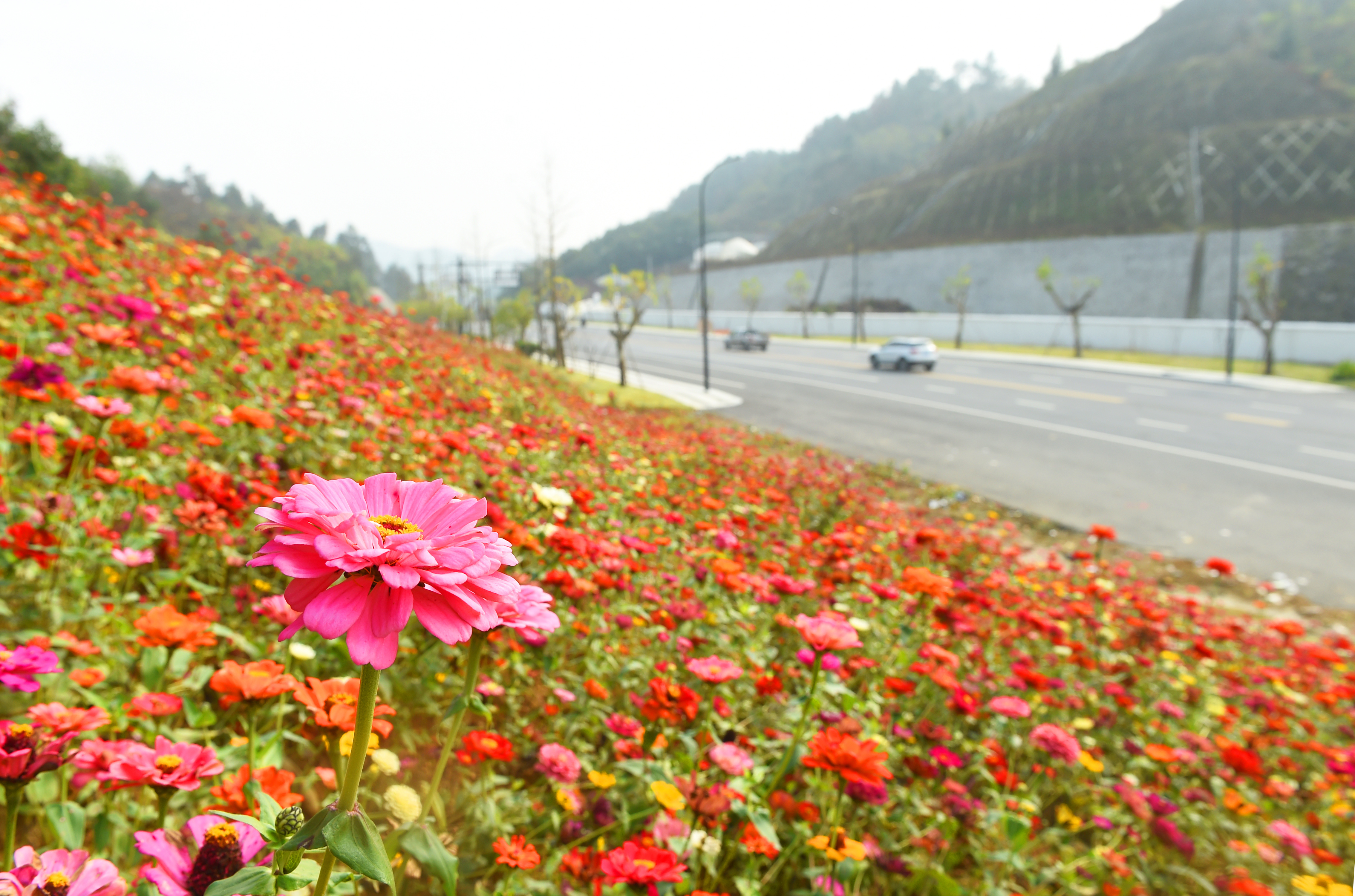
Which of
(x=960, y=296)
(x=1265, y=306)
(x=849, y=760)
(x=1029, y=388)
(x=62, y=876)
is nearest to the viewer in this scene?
(x=62, y=876)

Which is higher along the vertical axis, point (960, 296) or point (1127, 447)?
point (960, 296)

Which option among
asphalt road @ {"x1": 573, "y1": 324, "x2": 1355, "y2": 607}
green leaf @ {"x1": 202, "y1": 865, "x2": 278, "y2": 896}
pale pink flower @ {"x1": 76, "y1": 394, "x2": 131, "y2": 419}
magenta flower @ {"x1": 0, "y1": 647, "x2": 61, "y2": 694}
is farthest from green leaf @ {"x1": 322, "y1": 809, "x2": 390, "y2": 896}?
asphalt road @ {"x1": 573, "y1": 324, "x2": 1355, "y2": 607}

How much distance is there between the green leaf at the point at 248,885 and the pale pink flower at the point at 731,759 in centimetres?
106

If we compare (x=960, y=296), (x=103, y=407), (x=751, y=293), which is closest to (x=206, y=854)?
(x=103, y=407)

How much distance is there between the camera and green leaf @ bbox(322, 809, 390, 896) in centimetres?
52

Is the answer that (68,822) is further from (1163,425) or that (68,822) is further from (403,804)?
(1163,425)

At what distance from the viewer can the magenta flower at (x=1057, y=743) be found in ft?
6.36

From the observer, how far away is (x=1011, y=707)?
2.05 meters

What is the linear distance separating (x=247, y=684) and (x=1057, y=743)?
215 cm

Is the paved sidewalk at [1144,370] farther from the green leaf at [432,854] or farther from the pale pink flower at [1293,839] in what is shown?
the green leaf at [432,854]

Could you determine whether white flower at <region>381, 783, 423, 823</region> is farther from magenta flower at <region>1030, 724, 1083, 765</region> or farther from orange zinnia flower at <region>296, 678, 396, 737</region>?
magenta flower at <region>1030, 724, 1083, 765</region>

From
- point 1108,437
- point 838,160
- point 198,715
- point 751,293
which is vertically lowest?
point 1108,437

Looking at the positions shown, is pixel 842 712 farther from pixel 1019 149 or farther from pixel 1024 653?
pixel 1019 149

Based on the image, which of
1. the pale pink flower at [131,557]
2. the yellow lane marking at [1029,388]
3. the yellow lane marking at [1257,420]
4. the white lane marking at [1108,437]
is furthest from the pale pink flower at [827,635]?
the yellow lane marking at [1029,388]
